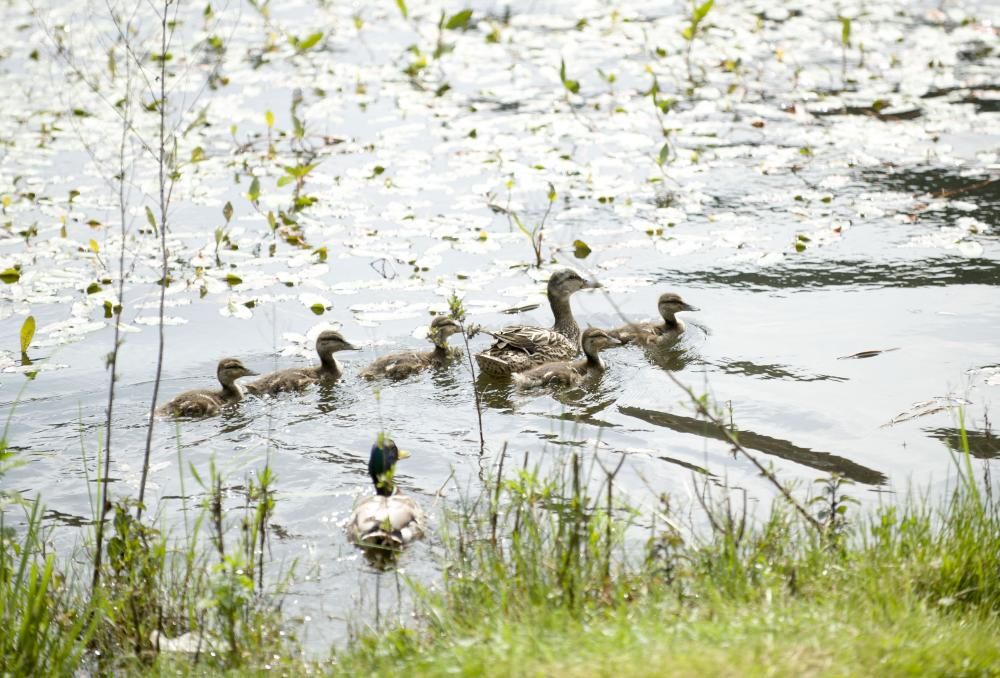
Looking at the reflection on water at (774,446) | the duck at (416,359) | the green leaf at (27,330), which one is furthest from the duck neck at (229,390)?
the reflection on water at (774,446)

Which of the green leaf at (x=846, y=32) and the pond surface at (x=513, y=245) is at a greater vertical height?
the green leaf at (x=846, y=32)

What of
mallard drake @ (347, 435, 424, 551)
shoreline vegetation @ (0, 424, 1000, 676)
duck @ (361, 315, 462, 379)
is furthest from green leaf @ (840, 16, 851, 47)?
mallard drake @ (347, 435, 424, 551)

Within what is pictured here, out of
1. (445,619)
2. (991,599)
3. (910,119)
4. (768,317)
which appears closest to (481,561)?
(445,619)

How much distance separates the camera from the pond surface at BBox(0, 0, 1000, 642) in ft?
24.0

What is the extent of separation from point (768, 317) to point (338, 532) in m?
4.15

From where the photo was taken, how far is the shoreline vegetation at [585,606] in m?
4.23

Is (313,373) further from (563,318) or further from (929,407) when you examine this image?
(929,407)

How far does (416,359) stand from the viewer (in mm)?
8617

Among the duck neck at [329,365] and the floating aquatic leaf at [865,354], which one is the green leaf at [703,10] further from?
the duck neck at [329,365]

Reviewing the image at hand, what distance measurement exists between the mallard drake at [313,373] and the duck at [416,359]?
0.23m

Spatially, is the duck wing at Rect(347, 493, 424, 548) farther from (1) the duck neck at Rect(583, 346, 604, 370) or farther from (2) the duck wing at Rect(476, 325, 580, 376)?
(1) the duck neck at Rect(583, 346, 604, 370)

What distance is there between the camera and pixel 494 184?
12.2 m

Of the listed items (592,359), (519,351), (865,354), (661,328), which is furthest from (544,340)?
(865,354)

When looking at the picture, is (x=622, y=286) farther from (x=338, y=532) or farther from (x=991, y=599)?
(x=991, y=599)
